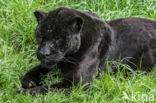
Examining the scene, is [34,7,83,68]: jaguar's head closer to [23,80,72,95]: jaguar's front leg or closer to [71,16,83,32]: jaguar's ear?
[71,16,83,32]: jaguar's ear

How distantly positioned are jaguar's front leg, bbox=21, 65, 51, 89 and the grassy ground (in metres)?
0.13

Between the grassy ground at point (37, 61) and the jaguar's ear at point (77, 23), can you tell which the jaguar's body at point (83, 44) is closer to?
the jaguar's ear at point (77, 23)

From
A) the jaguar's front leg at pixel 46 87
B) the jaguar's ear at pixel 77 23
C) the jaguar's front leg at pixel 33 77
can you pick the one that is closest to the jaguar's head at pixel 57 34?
the jaguar's ear at pixel 77 23

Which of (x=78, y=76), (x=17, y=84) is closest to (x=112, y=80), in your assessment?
(x=78, y=76)

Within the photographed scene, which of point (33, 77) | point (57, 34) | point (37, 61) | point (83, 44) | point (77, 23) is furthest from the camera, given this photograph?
point (37, 61)

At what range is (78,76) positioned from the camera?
461 cm

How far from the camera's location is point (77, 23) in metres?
4.47

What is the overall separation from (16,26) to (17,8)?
40 cm

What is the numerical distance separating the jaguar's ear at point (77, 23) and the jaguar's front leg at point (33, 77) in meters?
0.98

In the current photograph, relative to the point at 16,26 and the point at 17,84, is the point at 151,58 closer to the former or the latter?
the point at 17,84

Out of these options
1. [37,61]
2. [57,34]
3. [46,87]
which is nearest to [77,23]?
[57,34]

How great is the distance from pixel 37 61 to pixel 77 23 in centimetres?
137

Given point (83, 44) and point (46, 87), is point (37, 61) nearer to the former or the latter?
point (46, 87)

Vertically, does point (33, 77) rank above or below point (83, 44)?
below
